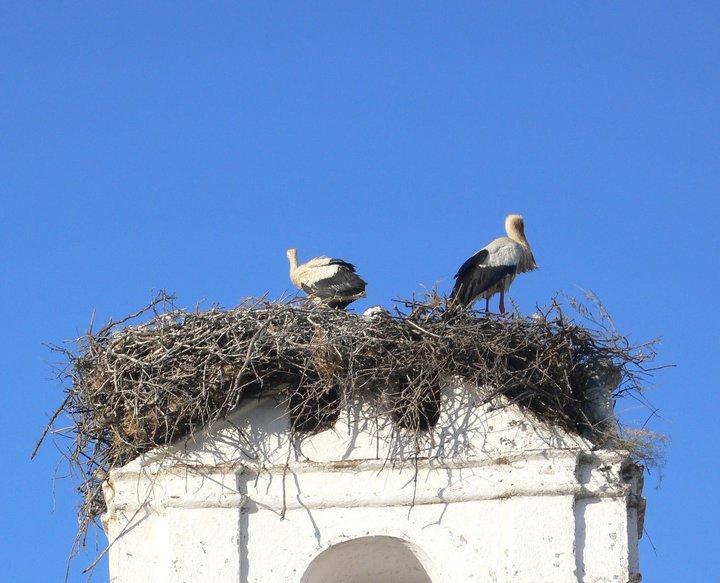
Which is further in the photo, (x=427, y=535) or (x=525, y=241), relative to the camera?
(x=525, y=241)

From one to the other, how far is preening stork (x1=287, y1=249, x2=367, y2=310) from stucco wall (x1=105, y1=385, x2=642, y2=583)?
7.30ft

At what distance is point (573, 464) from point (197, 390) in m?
2.80

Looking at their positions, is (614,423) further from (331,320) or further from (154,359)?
(154,359)

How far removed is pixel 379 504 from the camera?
14.3 meters

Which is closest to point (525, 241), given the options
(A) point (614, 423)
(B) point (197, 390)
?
(A) point (614, 423)

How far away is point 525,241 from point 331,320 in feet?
11.3

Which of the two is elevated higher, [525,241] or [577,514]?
[525,241]

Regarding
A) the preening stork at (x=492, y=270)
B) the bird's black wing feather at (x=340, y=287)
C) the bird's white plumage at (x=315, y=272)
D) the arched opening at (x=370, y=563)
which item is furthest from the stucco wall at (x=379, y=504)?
the bird's white plumage at (x=315, y=272)

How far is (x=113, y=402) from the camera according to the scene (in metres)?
14.5

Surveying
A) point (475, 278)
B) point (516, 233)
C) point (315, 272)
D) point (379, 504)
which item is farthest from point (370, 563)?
point (516, 233)

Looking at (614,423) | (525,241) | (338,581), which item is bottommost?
(338,581)

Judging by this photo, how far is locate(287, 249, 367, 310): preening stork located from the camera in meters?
16.8

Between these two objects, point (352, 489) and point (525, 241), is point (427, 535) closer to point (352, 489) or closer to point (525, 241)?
point (352, 489)

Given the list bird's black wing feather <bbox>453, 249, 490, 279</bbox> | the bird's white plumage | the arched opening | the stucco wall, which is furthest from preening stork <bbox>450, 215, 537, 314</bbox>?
the arched opening
